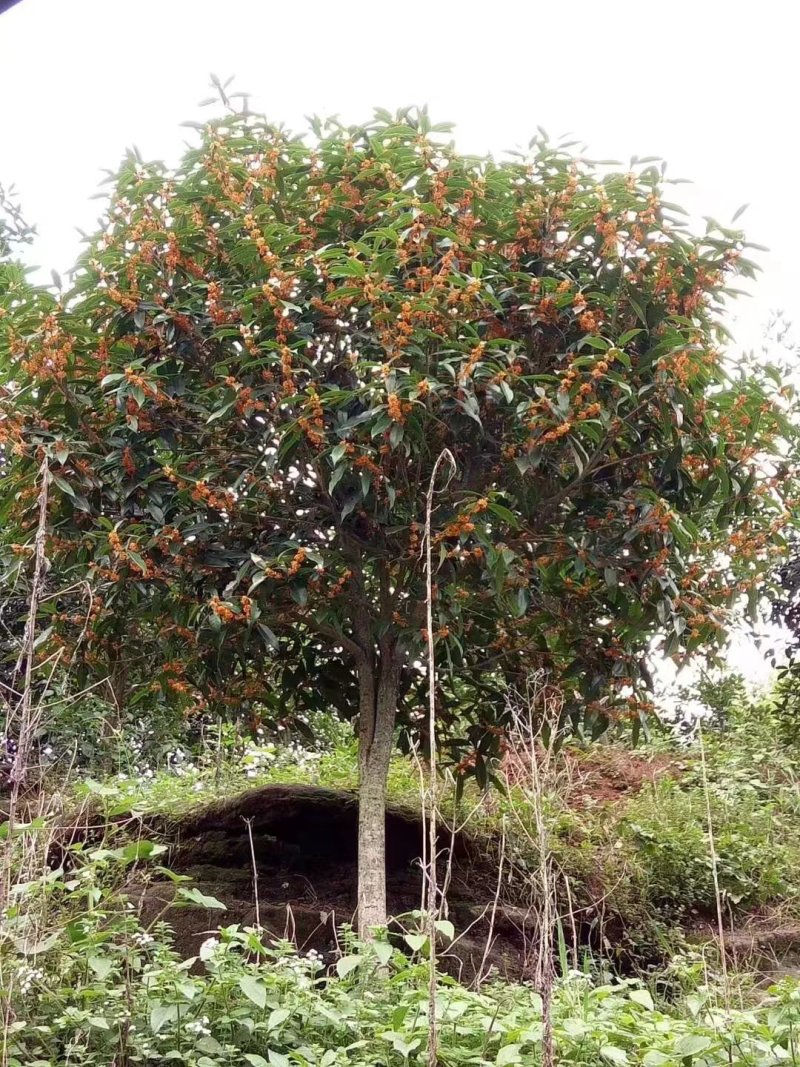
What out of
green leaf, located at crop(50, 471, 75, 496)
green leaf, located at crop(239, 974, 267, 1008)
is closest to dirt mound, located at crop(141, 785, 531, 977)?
green leaf, located at crop(50, 471, 75, 496)

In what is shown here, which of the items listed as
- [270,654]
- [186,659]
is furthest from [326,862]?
[186,659]

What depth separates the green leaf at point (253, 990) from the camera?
6.52 feet

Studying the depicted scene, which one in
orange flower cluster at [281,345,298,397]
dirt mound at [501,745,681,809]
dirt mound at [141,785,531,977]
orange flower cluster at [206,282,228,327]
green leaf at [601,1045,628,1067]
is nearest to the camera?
green leaf at [601,1045,628,1067]

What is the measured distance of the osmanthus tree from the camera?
2959mm

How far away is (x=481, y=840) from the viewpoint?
178 inches

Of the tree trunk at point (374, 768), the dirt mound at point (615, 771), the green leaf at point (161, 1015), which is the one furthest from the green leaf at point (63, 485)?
the dirt mound at point (615, 771)

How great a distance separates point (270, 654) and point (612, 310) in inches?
72.1

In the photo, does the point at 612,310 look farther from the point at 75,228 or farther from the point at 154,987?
the point at 154,987

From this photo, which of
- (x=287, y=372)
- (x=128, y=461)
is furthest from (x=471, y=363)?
(x=128, y=461)

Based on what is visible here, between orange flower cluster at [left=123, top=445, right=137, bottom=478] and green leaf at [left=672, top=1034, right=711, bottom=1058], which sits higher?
orange flower cluster at [left=123, top=445, right=137, bottom=478]

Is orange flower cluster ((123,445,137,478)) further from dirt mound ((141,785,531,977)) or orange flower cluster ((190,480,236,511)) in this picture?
dirt mound ((141,785,531,977))

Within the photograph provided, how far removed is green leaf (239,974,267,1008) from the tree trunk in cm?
129

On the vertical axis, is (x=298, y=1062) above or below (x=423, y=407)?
below

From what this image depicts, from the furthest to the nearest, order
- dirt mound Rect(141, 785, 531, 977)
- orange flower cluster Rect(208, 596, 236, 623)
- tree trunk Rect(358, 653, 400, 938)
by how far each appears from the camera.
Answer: dirt mound Rect(141, 785, 531, 977) < tree trunk Rect(358, 653, 400, 938) < orange flower cluster Rect(208, 596, 236, 623)
